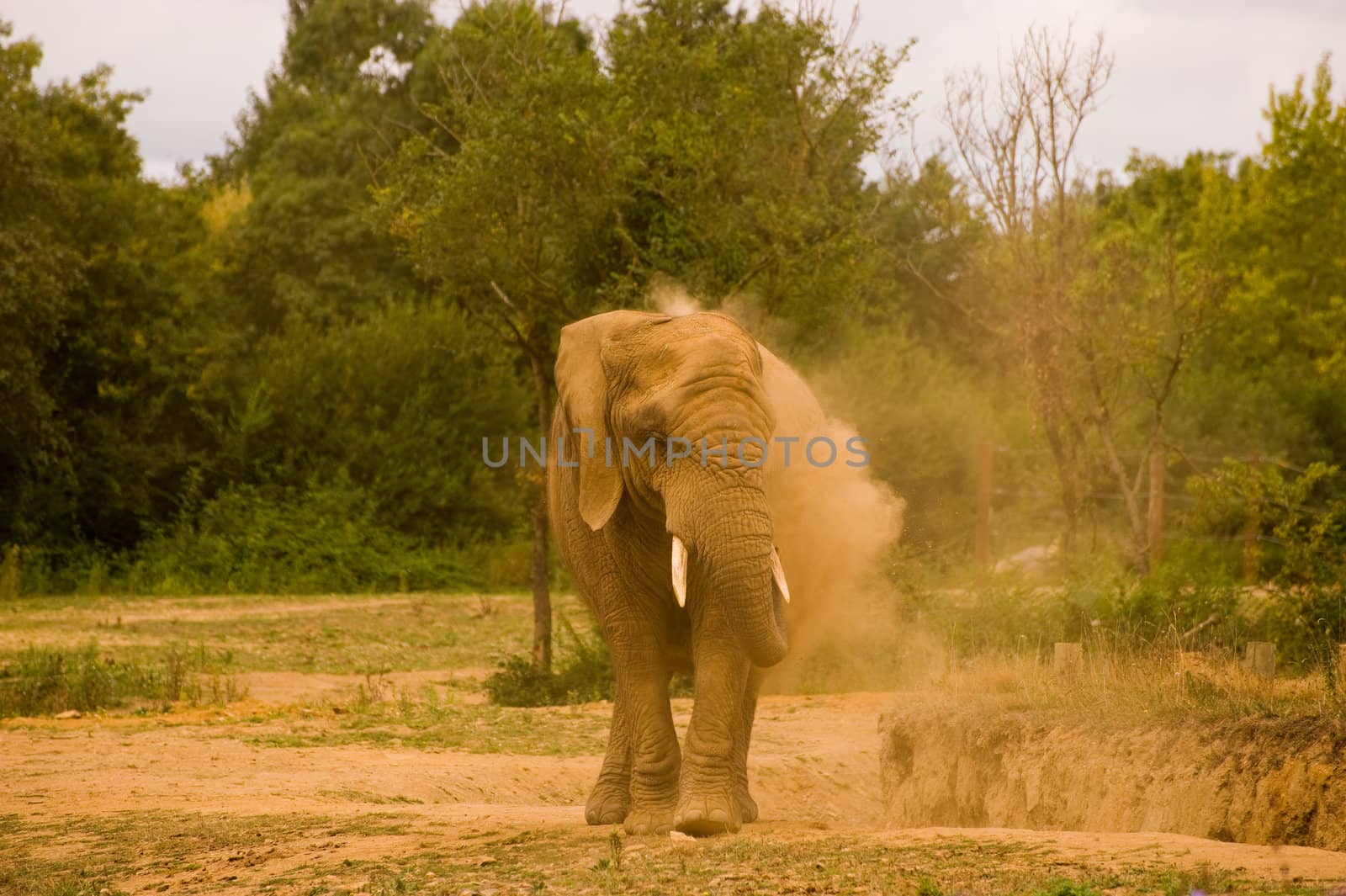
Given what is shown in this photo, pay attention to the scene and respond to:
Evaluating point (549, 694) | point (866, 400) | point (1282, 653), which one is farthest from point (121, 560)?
point (1282, 653)

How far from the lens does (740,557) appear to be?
7.66m

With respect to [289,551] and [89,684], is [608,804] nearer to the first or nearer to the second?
[89,684]

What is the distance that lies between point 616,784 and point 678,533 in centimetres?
206

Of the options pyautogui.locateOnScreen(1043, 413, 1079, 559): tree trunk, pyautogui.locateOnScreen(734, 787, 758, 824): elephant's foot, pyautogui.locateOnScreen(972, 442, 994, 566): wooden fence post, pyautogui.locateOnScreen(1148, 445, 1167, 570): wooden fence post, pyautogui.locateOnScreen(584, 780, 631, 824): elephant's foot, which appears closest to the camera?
pyautogui.locateOnScreen(734, 787, 758, 824): elephant's foot

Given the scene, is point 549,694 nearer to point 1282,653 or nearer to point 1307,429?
point 1282,653

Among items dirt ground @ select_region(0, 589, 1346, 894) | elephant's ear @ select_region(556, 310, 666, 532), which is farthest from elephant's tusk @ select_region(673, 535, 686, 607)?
dirt ground @ select_region(0, 589, 1346, 894)

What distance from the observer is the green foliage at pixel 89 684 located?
15.4 meters

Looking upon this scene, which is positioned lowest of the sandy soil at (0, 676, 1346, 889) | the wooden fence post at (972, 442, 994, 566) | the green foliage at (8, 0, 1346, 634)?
the sandy soil at (0, 676, 1346, 889)

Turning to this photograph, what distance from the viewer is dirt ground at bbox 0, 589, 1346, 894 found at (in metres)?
6.48

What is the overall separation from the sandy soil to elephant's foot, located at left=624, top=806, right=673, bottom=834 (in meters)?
0.25

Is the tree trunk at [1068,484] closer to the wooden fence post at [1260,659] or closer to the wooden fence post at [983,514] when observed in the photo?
the wooden fence post at [983,514]

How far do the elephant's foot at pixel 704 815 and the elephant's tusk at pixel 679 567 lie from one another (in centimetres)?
107

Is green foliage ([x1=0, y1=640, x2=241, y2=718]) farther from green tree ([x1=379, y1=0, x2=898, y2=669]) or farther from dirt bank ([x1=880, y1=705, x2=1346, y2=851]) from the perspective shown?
dirt bank ([x1=880, y1=705, x2=1346, y2=851])

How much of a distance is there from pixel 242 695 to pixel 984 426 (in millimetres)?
19542
